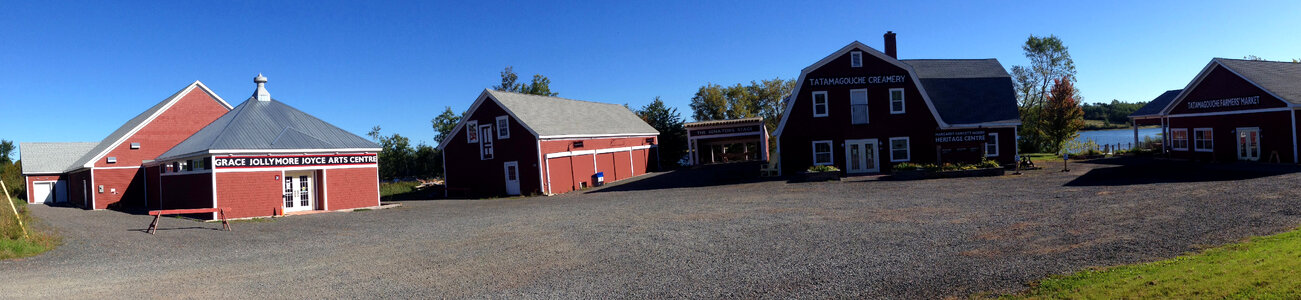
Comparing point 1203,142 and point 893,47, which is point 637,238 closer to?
point 893,47

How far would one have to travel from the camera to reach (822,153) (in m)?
29.9

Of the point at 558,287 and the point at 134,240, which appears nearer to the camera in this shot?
the point at 558,287

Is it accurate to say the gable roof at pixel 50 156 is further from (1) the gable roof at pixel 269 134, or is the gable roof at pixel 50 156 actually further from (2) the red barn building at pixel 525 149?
Result: (2) the red barn building at pixel 525 149

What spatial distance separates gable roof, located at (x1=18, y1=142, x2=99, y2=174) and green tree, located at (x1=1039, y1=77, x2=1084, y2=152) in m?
59.0

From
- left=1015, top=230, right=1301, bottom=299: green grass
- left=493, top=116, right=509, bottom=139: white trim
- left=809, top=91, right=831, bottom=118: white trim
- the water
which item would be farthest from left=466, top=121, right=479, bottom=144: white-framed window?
the water

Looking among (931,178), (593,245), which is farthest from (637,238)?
(931,178)

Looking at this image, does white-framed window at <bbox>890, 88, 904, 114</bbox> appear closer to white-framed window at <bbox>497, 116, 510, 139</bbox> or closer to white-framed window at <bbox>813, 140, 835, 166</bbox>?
white-framed window at <bbox>813, 140, 835, 166</bbox>

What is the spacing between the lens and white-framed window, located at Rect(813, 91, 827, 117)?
2974cm

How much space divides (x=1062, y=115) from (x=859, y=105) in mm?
22002

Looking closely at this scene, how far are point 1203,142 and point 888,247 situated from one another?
28.0 m

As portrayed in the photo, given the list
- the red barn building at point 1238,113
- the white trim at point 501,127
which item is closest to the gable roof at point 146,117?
the white trim at point 501,127

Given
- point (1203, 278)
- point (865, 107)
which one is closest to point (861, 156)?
point (865, 107)

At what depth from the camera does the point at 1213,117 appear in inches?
1157

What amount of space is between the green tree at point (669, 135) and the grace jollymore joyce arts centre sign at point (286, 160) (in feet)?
75.3
